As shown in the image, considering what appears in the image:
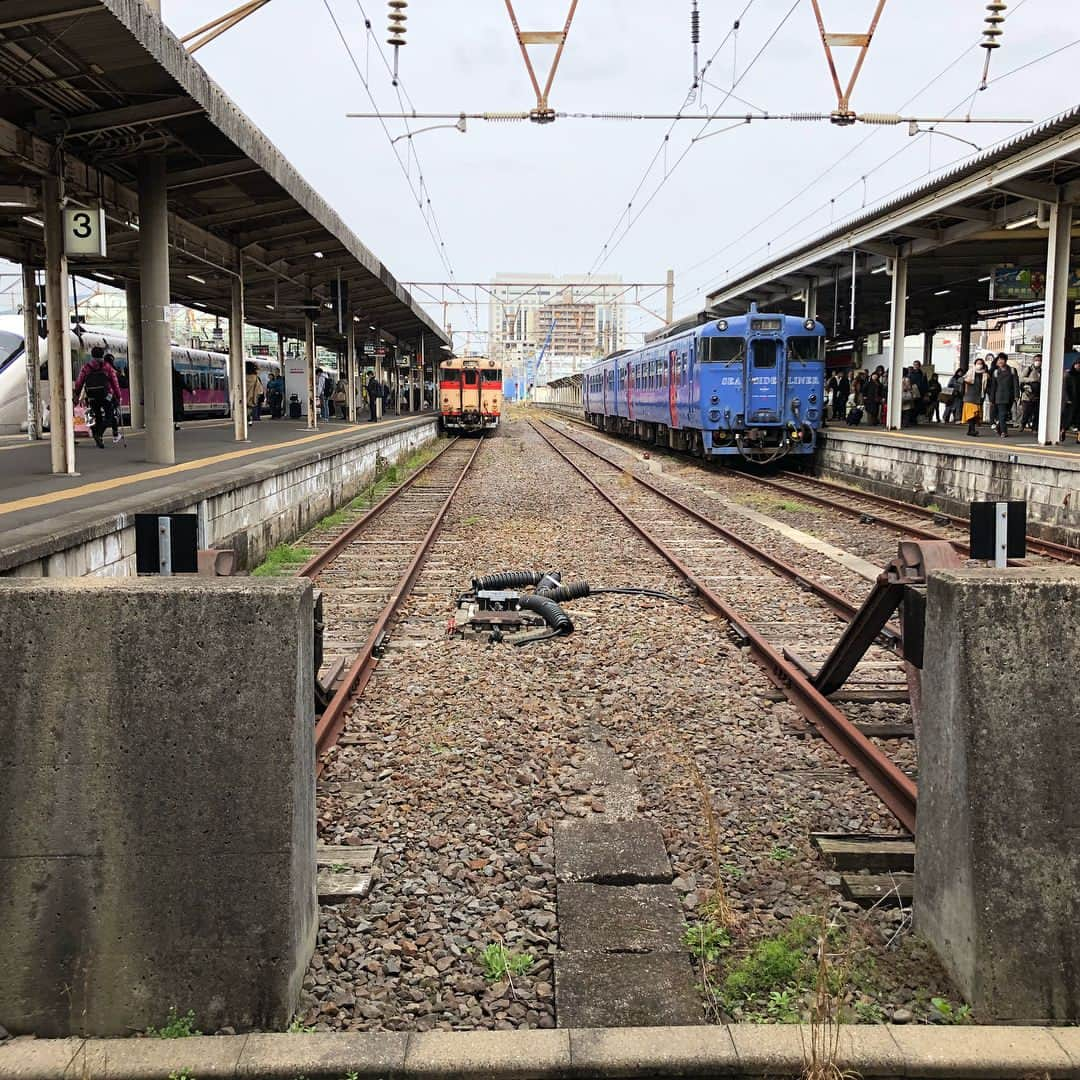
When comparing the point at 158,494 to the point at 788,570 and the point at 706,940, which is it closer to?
the point at 788,570

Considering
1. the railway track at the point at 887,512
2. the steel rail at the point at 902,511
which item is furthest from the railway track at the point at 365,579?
the railway track at the point at 887,512

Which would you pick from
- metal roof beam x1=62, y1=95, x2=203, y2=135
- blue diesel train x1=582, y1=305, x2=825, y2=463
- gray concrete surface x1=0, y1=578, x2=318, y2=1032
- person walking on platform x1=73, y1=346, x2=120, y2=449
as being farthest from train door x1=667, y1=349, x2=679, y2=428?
gray concrete surface x1=0, y1=578, x2=318, y2=1032

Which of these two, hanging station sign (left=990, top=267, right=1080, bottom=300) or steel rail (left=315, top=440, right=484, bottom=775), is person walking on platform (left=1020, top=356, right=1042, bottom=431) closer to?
hanging station sign (left=990, top=267, right=1080, bottom=300)

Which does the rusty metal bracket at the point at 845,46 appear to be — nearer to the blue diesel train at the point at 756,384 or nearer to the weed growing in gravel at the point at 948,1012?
the blue diesel train at the point at 756,384

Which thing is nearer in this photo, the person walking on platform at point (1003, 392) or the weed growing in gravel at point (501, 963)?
the weed growing in gravel at point (501, 963)

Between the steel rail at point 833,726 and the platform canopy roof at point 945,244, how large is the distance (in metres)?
9.18

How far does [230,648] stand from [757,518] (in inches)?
487

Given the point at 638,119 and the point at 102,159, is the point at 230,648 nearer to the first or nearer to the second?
the point at 102,159

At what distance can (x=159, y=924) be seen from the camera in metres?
2.94

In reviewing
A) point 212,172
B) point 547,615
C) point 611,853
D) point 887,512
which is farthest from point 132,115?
point 887,512

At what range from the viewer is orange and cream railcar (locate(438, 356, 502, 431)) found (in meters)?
37.5

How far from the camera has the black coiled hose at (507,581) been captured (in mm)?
8867

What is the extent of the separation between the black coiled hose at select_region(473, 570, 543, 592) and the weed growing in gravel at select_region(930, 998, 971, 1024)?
597 cm

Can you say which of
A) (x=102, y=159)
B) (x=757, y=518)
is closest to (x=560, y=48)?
(x=102, y=159)
